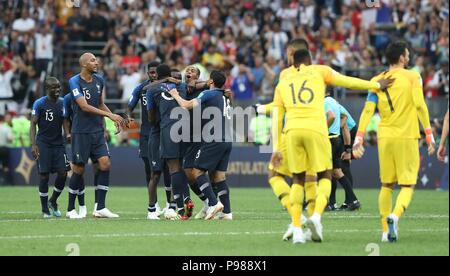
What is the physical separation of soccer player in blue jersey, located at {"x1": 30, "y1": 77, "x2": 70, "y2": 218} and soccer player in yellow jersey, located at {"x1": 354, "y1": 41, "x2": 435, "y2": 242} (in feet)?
22.7

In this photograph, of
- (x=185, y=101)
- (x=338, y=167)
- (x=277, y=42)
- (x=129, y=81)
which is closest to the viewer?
(x=185, y=101)

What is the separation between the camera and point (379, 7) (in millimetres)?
32125

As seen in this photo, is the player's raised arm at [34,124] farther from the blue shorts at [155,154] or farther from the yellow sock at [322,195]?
the yellow sock at [322,195]

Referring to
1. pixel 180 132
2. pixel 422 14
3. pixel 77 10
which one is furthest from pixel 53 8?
pixel 180 132

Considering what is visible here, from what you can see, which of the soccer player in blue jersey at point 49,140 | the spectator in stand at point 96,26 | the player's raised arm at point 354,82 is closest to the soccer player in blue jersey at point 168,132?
the soccer player in blue jersey at point 49,140

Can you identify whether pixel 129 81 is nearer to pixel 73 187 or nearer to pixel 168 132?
pixel 73 187

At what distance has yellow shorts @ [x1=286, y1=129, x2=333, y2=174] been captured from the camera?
1315 cm

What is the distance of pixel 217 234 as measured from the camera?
1430cm

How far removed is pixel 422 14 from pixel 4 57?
1298 centimetres

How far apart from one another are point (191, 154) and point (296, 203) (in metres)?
4.43

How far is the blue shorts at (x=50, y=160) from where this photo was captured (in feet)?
60.7

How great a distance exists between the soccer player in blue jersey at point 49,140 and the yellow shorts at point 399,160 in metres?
7.01

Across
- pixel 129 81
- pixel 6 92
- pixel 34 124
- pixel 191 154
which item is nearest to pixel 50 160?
pixel 34 124

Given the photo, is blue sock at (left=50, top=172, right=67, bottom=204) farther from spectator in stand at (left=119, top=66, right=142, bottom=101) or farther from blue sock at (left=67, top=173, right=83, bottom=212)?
spectator in stand at (left=119, top=66, right=142, bottom=101)
